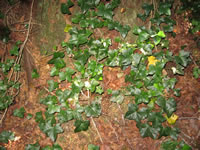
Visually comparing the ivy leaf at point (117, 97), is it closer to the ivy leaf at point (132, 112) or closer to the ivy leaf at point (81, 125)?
the ivy leaf at point (132, 112)

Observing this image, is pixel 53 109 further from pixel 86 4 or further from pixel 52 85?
pixel 86 4

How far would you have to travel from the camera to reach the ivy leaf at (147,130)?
1.89 meters

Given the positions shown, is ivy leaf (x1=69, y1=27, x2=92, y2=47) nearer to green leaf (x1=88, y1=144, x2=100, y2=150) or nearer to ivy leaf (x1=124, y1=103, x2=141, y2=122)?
ivy leaf (x1=124, y1=103, x2=141, y2=122)

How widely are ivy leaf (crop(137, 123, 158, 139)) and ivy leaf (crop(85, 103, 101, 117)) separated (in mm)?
605

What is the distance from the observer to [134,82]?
6.45ft

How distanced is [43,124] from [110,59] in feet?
4.71

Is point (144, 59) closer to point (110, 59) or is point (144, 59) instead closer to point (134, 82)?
point (134, 82)

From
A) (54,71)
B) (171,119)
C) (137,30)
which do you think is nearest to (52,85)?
(54,71)

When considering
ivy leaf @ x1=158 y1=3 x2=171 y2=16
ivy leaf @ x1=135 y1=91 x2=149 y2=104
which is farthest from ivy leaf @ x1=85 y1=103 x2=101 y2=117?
ivy leaf @ x1=158 y1=3 x2=171 y2=16

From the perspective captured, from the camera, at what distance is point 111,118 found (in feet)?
6.64

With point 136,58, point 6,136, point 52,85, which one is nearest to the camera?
point 136,58

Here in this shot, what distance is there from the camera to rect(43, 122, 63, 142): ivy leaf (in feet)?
6.53

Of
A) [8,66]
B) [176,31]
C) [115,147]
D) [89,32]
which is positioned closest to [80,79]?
[89,32]

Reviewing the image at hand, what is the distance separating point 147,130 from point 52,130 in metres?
1.39
